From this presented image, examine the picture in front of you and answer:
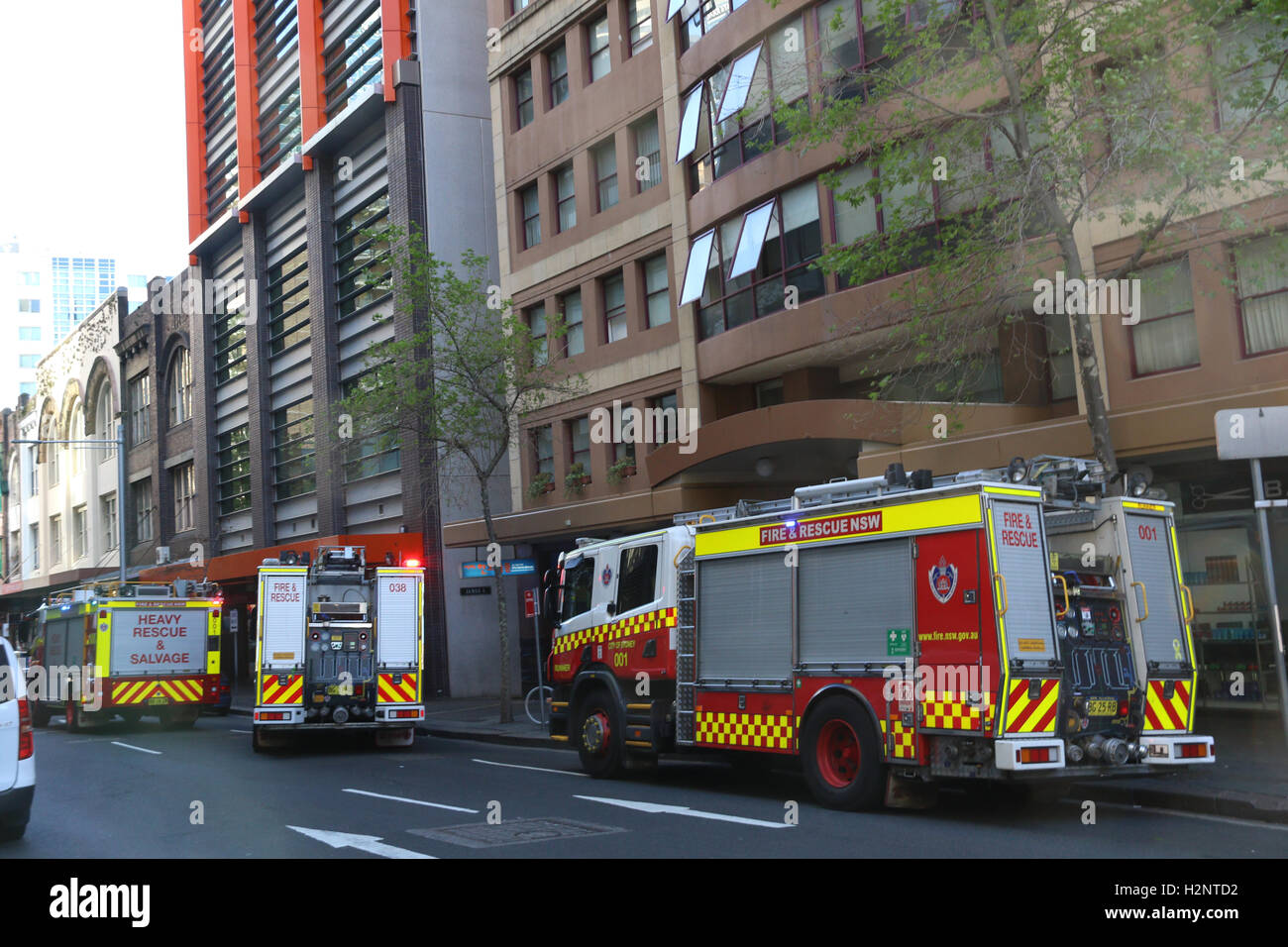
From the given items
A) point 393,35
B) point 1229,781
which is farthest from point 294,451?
point 1229,781

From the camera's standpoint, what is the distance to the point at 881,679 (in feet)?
35.6

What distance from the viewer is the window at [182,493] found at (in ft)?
155

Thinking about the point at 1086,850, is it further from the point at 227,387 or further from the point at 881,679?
the point at 227,387

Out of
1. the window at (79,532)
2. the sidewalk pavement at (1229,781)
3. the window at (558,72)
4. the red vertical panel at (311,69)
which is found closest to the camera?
the sidewalk pavement at (1229,781)

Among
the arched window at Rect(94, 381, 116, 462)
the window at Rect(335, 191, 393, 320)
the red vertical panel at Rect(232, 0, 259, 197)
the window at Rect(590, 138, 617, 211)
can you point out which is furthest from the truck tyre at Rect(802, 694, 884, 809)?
the arched window at Rect(94, 381, 116, 462)

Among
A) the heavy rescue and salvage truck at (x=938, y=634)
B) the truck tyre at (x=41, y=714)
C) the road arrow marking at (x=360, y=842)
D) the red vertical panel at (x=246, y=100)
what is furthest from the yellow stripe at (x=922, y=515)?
the red vertical panel at (x=246, y=100)

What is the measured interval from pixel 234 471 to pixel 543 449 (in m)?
19.1

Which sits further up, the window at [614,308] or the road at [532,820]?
the window at [614,308]

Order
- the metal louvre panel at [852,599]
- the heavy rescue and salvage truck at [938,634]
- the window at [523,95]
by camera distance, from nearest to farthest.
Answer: the heavy rescue and salvage truck at [938,634] < the metal louvre panel at [852,599] < the window at [523,95]

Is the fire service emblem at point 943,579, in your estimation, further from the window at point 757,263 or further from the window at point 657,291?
the window at point 657,291

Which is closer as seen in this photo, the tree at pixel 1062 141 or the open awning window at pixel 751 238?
the tree at pixel 1062 141

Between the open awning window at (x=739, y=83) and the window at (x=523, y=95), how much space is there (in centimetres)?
857

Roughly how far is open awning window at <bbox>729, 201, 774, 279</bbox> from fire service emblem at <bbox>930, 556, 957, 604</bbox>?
38.3 feet

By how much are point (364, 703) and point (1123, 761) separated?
39.3 ft
